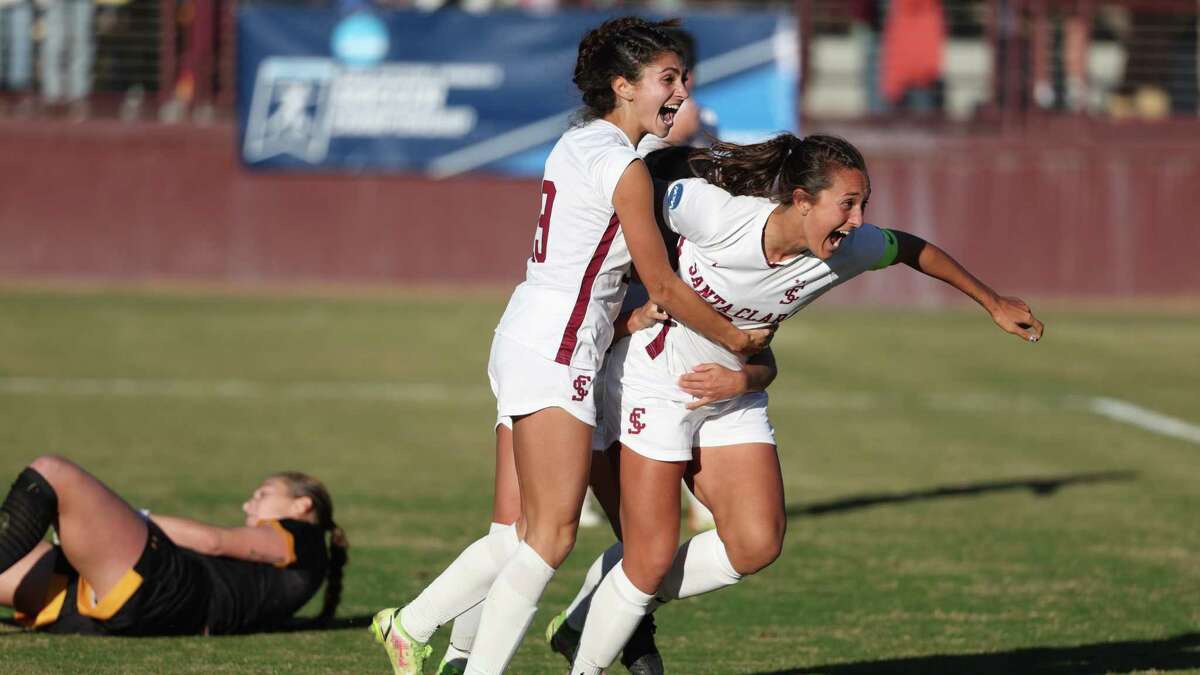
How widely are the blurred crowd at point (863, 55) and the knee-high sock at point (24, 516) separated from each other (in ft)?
52.6

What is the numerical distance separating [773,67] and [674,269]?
16.2 meters

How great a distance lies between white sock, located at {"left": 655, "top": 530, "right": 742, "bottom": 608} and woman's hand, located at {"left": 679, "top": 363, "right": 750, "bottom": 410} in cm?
48

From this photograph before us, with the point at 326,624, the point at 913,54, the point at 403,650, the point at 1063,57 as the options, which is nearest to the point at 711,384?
the point at 403,650

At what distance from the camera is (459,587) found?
5.31 metres

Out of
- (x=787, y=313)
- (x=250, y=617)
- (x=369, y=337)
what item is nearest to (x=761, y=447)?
(x=787, y=313)

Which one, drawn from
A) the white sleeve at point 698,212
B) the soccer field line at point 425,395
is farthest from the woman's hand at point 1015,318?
the soccer field line at point 425,395

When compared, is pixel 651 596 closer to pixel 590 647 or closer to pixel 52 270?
pixel 590 647

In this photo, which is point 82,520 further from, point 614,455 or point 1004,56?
point 1004,56

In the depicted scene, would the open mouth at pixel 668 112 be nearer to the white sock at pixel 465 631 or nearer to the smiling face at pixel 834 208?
the smiling face at pixel 834 208

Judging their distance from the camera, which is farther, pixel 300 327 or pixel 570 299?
pixel 300 327

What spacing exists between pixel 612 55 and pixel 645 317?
32.7 inches

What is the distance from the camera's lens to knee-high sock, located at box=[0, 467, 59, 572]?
220 inches

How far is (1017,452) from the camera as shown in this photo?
11633mm

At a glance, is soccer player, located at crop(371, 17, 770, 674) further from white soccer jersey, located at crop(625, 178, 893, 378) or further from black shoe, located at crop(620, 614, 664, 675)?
black shoe, located at crop(620, 614, 664, 675)
